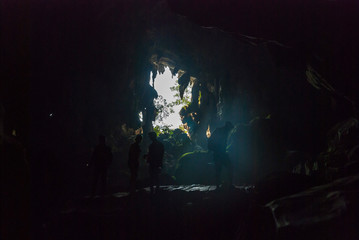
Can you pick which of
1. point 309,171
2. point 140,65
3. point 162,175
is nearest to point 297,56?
point 309,171

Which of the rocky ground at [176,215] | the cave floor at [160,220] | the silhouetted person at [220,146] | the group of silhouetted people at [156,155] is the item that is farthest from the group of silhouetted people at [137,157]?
the silhouetted person at [220,146]

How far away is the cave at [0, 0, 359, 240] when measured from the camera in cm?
500

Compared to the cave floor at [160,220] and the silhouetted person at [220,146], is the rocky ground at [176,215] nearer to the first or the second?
the cave floor at [160,220]

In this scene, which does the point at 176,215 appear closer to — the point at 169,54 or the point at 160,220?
the point at 160,220

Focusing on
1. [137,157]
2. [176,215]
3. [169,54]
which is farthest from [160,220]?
[169,54]

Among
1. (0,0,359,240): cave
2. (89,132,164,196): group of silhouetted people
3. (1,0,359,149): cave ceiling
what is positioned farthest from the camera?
(89,132,164,196): group of silhouetted people

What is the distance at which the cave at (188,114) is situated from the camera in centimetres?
500

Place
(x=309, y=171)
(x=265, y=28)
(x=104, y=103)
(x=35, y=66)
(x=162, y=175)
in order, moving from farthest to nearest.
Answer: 1. (x=104, y=103)
2. (x=162, y=175)
3. (x=35, y=66)
4. (x=309, y=171)
5. (x=265, y=28)

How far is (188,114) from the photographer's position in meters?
24.1

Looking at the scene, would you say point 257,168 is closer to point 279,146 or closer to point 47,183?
point 279,146

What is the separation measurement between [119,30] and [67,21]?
374 centimetres

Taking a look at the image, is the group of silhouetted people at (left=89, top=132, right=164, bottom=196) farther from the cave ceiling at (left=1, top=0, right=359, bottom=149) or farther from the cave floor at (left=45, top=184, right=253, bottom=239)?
the cave ceiling at (left=1, top=0, right=359, bottom=149)

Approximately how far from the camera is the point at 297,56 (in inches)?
294

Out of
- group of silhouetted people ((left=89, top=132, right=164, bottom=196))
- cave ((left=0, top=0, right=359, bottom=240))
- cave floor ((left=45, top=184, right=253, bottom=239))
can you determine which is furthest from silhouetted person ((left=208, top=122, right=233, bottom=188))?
group of silhouetted people ((left=89, top=132, right=164, bottom=196))
